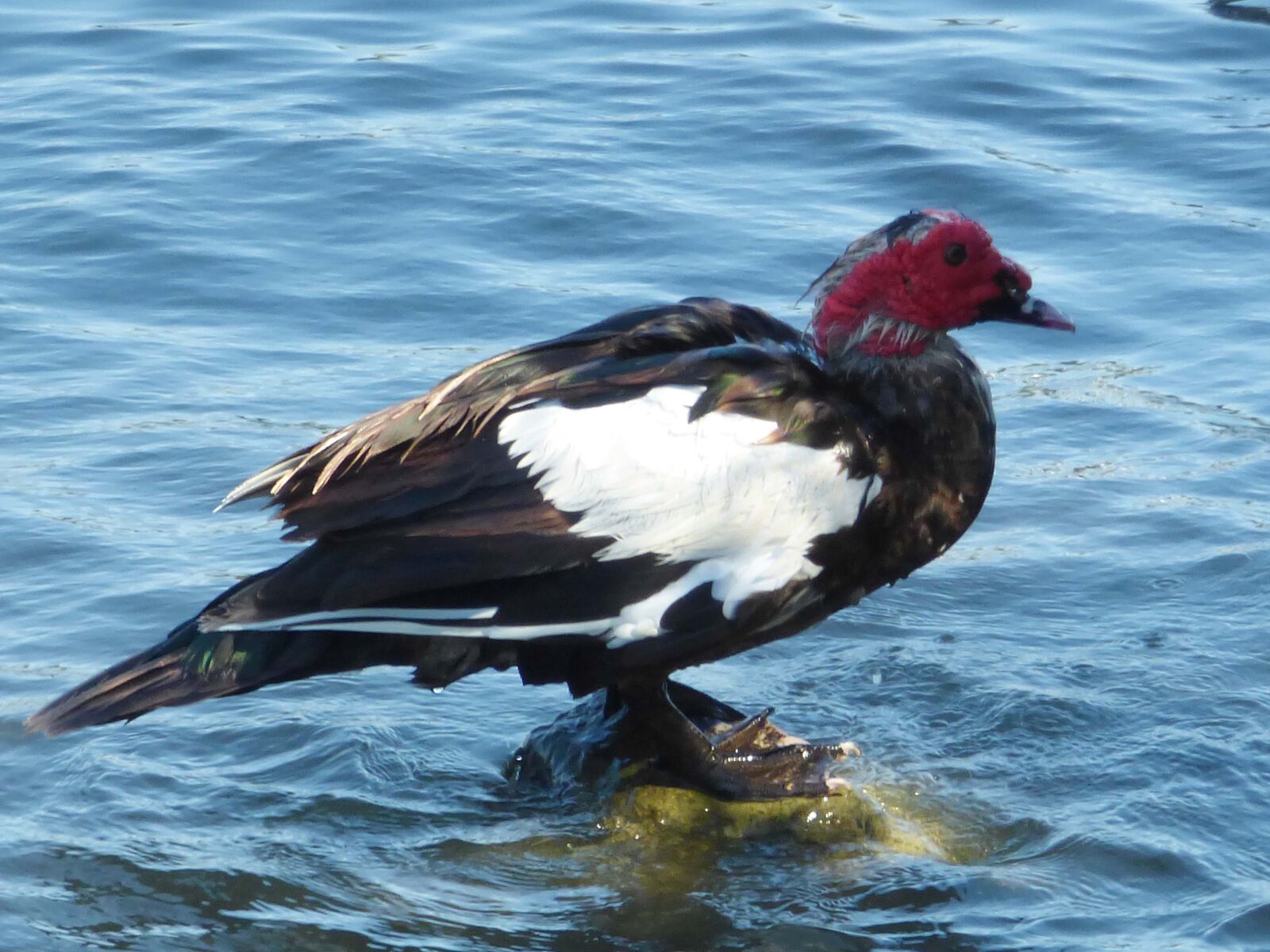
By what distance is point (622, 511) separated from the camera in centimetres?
448

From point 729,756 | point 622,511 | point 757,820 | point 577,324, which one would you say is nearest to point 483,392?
point 622,511

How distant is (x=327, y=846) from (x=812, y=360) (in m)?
1.74

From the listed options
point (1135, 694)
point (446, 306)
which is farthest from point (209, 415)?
point (1135, 694)

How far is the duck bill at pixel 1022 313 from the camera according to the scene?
16.2 feet

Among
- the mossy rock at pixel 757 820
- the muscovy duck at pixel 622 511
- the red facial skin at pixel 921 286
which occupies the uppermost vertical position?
the red facial skin at pixel 921 286

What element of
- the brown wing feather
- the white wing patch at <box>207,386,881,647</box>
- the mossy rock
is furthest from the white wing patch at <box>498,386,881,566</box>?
the mossy rock

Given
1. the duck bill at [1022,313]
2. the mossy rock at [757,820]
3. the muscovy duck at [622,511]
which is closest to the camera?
the muscovy duck at [622,511]

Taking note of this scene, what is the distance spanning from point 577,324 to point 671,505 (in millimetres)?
3348

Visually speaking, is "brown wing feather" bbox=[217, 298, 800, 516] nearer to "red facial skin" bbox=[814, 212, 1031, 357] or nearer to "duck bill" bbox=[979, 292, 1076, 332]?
"red facial skin" bbox=[814, 212, 1031, 357]

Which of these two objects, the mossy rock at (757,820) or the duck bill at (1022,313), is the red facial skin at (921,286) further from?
the mossy rock at (757,820)

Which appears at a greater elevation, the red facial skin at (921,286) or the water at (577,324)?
the red facial skin at (921,286)

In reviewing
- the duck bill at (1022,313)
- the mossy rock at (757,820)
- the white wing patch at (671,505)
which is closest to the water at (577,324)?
the mossy rock at (757,820)

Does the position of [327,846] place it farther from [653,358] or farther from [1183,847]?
[1183,847]

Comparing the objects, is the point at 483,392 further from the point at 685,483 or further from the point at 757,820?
the point at 757,820
